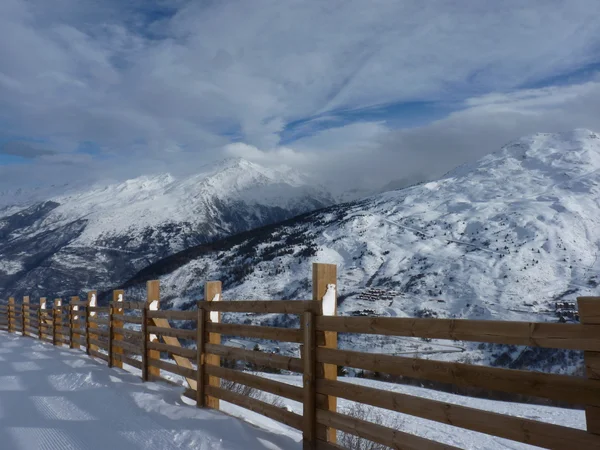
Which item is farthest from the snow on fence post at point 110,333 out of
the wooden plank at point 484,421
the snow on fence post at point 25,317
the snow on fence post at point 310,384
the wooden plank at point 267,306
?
the snow on fence post at point 25,317

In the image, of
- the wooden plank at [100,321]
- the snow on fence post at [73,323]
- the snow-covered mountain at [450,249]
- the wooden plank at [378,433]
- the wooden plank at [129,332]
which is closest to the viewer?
the wooden plank at [378,433]

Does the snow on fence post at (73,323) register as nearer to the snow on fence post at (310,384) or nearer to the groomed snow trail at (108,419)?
the groomed snow trail at (108,419)

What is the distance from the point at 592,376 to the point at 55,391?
7239mm

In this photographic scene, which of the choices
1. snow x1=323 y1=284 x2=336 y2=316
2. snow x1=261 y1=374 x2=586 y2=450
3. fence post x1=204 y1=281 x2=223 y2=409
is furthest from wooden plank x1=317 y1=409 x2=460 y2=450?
snow x1=261 y1=374 x2=586 y2=450

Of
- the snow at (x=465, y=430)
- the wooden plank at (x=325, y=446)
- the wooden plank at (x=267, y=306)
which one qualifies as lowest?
the snow at (x=465, y=430)

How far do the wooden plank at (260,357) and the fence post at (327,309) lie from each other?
32 cm

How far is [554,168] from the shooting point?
489 feet

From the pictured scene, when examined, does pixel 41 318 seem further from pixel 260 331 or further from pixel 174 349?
pixel 260 331

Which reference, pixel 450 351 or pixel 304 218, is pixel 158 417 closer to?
pixel 450 351

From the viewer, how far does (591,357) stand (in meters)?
2.98

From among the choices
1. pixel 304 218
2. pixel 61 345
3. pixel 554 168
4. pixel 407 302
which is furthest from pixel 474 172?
pixel 61 345

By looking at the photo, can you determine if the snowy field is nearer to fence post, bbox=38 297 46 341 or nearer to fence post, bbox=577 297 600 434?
fence post, bbox=577 297 600 434

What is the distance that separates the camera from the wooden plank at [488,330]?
3.00 m

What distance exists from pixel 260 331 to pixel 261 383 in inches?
22.4
